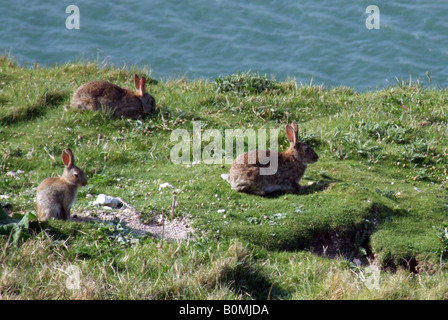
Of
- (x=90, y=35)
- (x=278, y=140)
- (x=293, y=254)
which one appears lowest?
(x=293, y=254)

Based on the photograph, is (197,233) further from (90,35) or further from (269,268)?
(90,35)

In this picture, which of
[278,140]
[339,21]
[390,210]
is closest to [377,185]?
[390,210]

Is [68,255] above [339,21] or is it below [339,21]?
below

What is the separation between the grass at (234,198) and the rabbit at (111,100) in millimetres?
185

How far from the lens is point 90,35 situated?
2433cm

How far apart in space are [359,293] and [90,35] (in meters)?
20.2

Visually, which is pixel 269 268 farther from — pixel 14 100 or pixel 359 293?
pixel 14 100

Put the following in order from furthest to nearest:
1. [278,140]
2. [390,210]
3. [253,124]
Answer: [253,124] < [278,140] < [390,210]

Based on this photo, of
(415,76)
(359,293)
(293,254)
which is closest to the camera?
(359,293)

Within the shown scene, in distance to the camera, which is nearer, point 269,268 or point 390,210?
point 269,268
